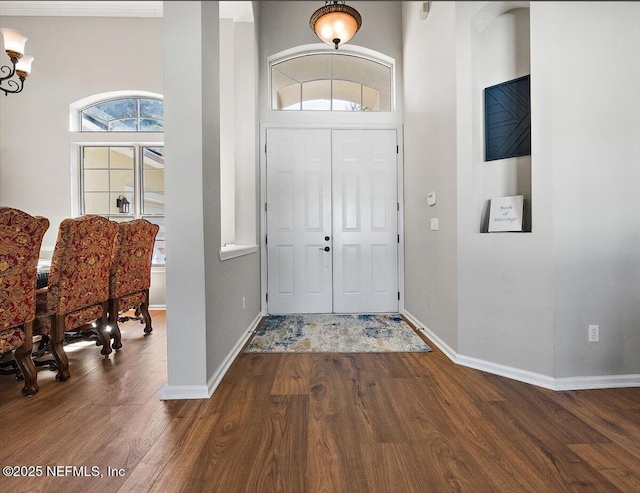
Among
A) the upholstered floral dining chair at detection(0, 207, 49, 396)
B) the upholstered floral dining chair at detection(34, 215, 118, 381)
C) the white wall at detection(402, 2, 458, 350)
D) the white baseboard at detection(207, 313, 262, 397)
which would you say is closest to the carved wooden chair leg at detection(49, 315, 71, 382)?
the upholstered floral dining chair at detection(34, 215, 118, 381)

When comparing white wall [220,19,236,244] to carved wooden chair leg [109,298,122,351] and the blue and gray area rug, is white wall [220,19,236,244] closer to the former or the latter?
the blue and gray area rug

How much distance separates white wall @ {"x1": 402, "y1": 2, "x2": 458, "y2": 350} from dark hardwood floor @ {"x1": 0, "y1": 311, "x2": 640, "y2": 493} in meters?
0.74

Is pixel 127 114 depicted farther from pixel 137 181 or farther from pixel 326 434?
pixel 326 434

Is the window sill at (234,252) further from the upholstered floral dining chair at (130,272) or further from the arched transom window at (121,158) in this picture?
the arched transom window at (121,158)

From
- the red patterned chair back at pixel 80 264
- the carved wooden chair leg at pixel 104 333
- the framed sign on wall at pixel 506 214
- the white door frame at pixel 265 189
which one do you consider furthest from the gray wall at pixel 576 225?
the carved wooden chair leg at pixel 104 333

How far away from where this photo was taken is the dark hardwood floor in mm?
1354

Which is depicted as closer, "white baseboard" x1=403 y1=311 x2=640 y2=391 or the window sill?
"white baseboard" x1=403 y1=311 x2=640 y2=391

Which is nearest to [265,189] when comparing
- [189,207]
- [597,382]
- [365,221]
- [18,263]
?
[365,221]

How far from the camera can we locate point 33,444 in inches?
61.8

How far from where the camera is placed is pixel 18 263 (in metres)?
1.84

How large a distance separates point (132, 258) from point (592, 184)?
3.46 m

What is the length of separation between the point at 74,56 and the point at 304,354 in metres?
4.61

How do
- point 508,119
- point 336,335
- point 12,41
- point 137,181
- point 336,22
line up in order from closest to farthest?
point 508,119, point 336,22, point 12,41, point 336,335, point 137,181

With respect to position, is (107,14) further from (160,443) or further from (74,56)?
(160,443)
